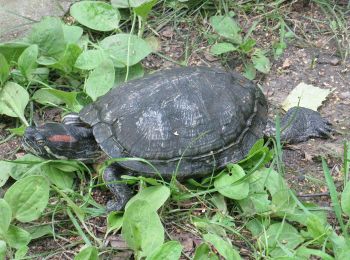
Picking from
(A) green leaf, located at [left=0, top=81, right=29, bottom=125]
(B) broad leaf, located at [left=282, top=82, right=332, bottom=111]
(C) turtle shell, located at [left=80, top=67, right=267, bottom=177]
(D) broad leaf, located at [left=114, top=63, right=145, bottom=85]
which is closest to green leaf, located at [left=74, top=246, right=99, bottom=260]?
(C) turtle shell, located at [left=80, top=67, right=267, bottom=177]

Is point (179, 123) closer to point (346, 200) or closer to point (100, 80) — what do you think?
point (100, 80)

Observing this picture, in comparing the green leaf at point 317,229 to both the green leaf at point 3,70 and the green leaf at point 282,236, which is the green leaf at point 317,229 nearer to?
the green leaf at point 282,236

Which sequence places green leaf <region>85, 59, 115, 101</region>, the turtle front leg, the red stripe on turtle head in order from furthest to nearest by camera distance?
green leaf <region>85, 59, 115, 101</region>, the red stripe on turtle head, the turtle front leg

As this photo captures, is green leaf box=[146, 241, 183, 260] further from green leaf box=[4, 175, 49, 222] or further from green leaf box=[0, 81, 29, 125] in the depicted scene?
green leaf box=[0, 81, 29, 125]

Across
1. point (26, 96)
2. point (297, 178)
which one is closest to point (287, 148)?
point (297, 178)

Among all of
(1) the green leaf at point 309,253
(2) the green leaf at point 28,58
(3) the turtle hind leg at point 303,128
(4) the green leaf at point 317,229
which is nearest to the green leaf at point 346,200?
(4) the green leaf at point 317,229

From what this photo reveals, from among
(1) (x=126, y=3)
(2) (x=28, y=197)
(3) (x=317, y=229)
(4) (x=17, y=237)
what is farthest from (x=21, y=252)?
(1) (x=126, y=3)
